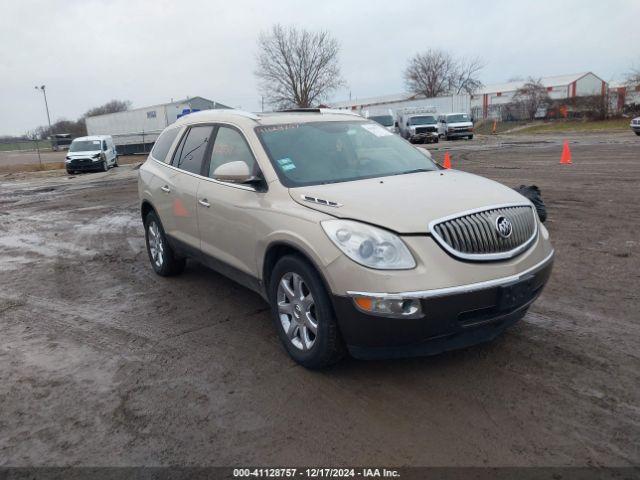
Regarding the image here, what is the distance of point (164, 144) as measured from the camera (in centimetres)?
618

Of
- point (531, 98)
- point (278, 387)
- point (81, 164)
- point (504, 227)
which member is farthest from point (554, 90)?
point (278, 387)

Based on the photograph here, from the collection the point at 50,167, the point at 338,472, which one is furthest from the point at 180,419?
the point at 50,167

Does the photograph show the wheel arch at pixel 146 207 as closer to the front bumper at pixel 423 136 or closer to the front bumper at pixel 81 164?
the front bumper at pixel 81 164

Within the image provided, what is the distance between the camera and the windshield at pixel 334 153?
4.16 m

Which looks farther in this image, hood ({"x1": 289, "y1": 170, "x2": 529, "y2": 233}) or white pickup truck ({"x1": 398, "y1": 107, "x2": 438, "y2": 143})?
white pickup truck ({"x1": 398, "y1": 107, "x2": 438, "y2": 143})

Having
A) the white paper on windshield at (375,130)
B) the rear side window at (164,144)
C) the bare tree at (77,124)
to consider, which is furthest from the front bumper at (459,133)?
the bare tree at (77,124)

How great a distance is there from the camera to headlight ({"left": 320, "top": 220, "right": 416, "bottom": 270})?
3.17 meters

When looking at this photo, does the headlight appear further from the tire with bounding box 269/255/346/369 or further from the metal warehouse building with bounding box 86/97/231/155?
the metal warehouse building with bounding box 86/97/231/155

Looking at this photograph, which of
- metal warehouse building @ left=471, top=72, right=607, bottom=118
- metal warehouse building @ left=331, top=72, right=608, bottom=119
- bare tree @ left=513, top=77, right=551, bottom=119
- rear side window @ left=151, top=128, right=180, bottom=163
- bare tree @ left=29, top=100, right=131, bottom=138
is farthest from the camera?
bare tree @ left=29, top=100, right=131, bottom=138

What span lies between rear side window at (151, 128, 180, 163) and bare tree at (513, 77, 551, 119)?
53.7 meters

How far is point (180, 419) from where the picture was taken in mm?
3234

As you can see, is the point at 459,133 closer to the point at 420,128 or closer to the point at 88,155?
the point at 420,128

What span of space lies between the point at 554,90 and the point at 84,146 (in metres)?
56.5

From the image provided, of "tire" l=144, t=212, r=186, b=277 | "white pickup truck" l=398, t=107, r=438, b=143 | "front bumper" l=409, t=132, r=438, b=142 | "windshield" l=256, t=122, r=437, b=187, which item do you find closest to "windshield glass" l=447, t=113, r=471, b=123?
"white pickup truck" l=398, t=107, r=438, b=143
